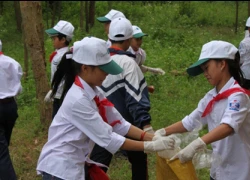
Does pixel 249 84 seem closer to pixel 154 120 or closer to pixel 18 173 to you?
pixel 154 120

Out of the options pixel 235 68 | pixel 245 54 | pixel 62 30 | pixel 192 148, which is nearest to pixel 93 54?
pixel 192 148

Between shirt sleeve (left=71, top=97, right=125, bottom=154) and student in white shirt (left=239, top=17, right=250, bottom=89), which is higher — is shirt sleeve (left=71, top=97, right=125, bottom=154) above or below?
above

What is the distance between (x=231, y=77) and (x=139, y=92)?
1135 millimetres

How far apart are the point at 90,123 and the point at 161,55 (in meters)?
8.76

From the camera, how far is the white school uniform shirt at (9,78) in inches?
181

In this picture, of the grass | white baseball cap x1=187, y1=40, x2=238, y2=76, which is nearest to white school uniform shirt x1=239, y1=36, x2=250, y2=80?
the grass

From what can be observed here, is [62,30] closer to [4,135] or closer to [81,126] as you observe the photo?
[4,135]

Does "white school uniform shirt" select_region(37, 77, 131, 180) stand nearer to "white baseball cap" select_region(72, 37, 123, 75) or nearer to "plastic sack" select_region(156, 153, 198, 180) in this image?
"white baseball cap" select_region(72, 37, 123, 75)

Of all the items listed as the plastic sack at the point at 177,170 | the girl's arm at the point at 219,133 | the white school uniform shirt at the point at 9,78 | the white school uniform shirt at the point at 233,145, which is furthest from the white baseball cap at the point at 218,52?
the white school uniform shirt at the point at 9,78

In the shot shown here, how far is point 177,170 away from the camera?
3.23 metres

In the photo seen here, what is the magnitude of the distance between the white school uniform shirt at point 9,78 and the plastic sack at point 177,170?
188 centimetres

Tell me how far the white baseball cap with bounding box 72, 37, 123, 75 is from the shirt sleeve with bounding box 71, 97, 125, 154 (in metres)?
0.23

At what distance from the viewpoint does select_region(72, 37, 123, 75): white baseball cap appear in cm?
297

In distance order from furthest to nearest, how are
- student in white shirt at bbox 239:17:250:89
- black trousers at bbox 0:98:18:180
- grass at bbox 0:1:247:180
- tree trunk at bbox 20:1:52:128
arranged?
student in white shirt at bbox 239:17:250:89 < tree trunk at bbox 20:1:52:128 < grass at bbox 0:1:247:180 < black trousers at bbox 0:98:18:180
